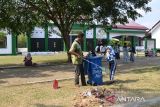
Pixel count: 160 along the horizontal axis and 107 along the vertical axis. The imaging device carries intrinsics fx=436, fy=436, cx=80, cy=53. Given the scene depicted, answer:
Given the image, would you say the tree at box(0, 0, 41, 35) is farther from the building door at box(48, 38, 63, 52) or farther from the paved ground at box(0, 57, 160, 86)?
the building door at box(48, 38, 63, 52)

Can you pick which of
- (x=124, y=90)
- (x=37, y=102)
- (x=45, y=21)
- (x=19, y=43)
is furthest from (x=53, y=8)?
(x=19, y=43)

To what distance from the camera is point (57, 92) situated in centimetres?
1345

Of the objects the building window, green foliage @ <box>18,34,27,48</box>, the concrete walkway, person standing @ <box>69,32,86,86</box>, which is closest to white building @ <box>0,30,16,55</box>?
the building window

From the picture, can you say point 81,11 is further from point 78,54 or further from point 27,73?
point 78,54

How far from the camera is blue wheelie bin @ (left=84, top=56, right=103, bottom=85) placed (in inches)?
588

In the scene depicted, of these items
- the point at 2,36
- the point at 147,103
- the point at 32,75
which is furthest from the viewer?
the point at 2,36

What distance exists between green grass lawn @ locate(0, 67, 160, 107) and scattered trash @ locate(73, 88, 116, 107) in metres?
0.25

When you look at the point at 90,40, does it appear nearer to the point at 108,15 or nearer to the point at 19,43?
the point at 19,43

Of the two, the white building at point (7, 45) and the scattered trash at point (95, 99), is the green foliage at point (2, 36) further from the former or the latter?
the scattered trash at point (95, 99)

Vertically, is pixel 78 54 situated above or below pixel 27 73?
above

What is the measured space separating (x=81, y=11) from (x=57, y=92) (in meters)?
15.2

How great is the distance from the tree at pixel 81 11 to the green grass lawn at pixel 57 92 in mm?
11706

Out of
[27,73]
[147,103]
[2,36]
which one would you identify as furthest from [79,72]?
[2,36]

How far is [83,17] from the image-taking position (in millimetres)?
32469
